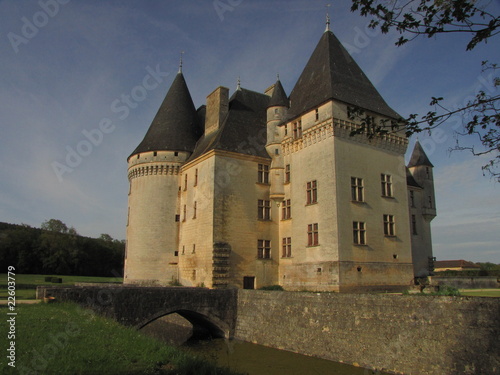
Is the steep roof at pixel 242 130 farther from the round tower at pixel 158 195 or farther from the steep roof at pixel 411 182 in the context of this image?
the steep roof at pixel 411 182

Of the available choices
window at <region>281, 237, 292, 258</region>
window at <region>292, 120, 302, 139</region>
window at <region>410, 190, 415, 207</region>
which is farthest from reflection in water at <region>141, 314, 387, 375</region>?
window at <region>410, 190, 415, 207</region>

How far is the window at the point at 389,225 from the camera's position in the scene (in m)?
21.9

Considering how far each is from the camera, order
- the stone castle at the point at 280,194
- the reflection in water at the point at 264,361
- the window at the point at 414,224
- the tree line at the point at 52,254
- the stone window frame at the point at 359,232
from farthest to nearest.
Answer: the tree line at the point at 52,254
the window at the point at 414,224
the stone castle at the point at 280,194
the stone window frame at the point at 359,232
the reflection in water at the point at 264,361

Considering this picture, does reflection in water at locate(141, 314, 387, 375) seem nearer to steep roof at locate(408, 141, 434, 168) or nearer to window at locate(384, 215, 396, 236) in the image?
window at locate(384, 215, 396, 236)

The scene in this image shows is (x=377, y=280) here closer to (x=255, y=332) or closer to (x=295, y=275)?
(x=295, y=275)

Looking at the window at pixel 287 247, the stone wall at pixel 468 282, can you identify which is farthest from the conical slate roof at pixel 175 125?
the stone wall at pixel 468 282

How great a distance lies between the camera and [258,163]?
24797 millimetres

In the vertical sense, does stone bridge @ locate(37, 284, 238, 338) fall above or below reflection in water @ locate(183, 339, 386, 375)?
above

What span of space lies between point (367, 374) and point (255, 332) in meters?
6.98

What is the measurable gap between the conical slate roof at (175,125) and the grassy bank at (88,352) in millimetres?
18257

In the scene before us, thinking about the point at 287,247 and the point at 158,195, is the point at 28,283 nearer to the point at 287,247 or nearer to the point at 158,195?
the point at 158,195

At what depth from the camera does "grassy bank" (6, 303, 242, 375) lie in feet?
22.5

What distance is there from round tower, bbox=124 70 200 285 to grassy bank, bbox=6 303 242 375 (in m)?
15.3

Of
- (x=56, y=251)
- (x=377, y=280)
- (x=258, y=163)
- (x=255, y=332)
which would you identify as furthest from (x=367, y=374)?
(x=56, y=251)
